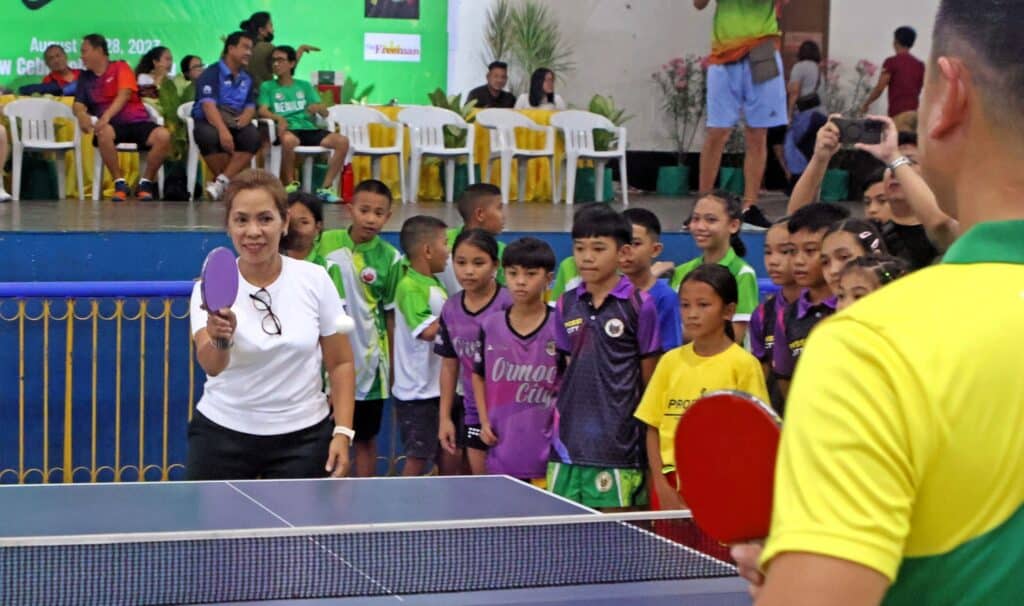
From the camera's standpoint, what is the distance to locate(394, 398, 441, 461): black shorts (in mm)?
7215

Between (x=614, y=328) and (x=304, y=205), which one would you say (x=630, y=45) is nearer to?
(x=304, y=205)

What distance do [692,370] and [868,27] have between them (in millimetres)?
16149

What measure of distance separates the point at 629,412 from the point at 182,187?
30.4 ft

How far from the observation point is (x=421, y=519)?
13.7 ft

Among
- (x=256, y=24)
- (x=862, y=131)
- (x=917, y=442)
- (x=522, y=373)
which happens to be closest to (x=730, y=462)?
(x=917, y=442)

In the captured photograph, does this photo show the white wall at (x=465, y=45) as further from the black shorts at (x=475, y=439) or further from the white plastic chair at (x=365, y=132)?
the black shorts at (x=475, y=439)

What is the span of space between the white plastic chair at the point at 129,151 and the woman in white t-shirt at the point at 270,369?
952cm

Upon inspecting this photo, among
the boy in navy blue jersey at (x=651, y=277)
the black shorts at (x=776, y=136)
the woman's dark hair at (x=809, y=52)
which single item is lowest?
the boy in navy blue jersey at (x=651, y=277)

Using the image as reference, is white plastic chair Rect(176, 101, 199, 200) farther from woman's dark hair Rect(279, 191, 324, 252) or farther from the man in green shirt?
woman's dark hair Rect(279, 191, 324, 252)

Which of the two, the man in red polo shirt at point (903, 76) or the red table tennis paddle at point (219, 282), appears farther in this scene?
the man in red polo shirt at point (903, 76)

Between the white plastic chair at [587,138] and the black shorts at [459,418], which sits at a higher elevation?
the white plastic chair at [587,138]

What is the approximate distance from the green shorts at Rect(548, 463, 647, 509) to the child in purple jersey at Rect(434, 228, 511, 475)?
2.31ft

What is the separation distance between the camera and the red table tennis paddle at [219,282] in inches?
172

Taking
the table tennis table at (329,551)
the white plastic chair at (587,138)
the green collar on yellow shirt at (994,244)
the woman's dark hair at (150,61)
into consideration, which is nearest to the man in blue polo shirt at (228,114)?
the woman's dark hair at (150,61)
